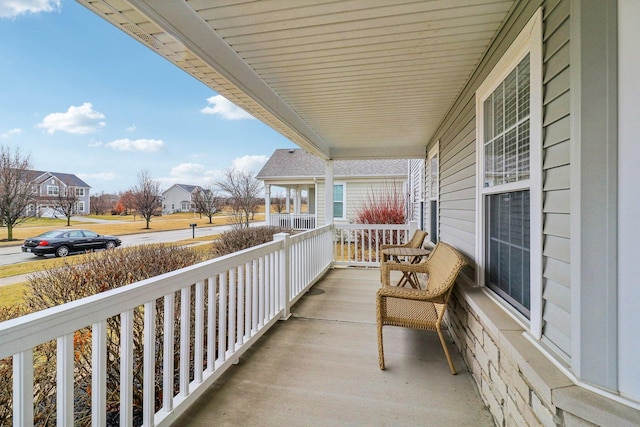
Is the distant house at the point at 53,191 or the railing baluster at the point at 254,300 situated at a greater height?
the distant house at the point at 53,191

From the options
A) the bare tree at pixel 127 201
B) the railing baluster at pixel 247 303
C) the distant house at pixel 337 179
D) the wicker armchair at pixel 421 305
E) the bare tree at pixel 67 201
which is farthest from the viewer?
the distant house at pixel 337 179

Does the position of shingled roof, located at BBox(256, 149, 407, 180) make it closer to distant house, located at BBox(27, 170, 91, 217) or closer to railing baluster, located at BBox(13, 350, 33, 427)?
distant house, located at BBox(27, 170, 91, 217)

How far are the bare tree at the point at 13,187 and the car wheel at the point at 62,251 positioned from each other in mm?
512

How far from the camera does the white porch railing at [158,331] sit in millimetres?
1020

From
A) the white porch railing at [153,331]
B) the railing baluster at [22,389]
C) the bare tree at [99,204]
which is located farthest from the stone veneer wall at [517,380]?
the bare tree at [99,204]

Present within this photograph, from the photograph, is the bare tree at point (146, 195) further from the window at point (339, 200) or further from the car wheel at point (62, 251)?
the window at point (339, 200)

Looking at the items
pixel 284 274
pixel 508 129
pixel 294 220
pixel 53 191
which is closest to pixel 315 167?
pixel 294 220

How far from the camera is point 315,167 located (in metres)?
11.7

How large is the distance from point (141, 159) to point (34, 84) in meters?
5.00

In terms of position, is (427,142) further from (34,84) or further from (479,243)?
(34,84)

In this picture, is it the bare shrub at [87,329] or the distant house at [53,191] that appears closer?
the bare shrub at [87,329]

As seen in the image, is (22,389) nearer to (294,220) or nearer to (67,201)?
(67,201)

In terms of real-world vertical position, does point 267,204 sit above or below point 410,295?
above

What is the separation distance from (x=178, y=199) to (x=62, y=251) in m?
5.45
